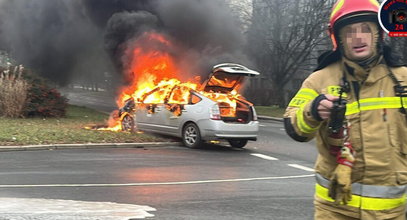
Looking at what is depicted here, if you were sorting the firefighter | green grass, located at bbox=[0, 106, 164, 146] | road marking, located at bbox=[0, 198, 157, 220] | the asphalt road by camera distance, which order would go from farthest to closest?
green grass, located at bbox=[0, 106, 164, 146]
the asphalt road
road marking, located at bbox=[0, 198, 157, 220]
the firefighter

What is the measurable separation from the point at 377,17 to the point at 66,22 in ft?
73.3

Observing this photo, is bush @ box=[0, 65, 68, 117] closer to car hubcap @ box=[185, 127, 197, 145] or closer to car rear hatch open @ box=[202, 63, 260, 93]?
car hubcap @ box=[185, 127, 197, 145]

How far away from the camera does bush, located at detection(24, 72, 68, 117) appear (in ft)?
52.1

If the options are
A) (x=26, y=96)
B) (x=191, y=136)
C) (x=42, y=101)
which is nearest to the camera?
(x=191, y=136)

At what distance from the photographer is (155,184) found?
643 centimetres

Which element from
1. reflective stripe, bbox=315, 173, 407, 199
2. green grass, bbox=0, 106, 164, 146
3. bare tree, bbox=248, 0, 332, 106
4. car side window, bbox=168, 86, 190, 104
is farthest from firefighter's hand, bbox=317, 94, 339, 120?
bare tree, bbox=248, 0, 332, 106

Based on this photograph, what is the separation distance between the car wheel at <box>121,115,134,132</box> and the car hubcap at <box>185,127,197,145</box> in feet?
7.67

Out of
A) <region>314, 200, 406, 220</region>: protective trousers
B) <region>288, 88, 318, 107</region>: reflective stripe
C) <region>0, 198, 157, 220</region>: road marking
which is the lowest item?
<region>0, 198, 157, 220</region>: road marking

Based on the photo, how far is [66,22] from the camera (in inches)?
889

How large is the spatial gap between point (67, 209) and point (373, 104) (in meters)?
3.80

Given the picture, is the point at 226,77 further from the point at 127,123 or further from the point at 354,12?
the point at 354,12

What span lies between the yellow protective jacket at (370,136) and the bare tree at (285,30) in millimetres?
21616

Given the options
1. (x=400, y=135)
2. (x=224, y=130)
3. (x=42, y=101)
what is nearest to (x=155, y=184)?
(x=224, y=130)

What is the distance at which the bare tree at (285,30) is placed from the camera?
80.9 feet
